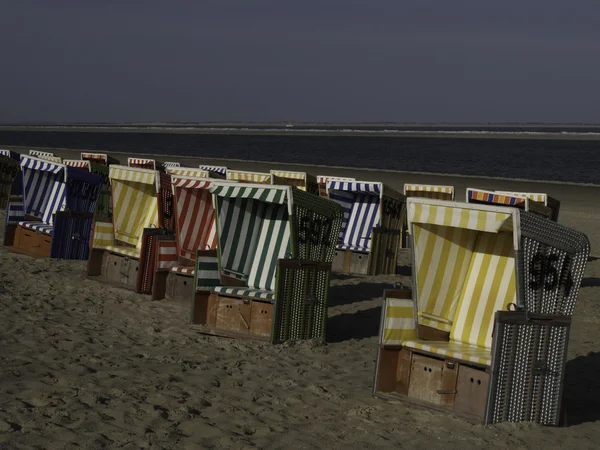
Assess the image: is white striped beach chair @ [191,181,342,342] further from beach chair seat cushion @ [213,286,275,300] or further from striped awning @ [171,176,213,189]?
striped awning @ [171,176,213,189]

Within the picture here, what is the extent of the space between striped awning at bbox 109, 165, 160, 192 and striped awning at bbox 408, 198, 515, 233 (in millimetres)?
6151

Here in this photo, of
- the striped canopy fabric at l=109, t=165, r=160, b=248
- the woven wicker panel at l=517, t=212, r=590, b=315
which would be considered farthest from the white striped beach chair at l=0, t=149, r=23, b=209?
the woven wicker panel at l=517, t=212, r=590, b=315

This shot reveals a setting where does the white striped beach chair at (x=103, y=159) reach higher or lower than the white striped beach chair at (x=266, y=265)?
higher

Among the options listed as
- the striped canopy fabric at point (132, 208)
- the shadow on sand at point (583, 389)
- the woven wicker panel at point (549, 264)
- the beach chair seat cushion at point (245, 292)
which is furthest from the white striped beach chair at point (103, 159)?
the woven wicker panel at point (549, 264)

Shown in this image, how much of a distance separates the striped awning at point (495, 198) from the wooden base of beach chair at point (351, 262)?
2.13m

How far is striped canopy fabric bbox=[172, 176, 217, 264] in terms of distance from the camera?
13898 mm

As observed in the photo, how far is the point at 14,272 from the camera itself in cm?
1495

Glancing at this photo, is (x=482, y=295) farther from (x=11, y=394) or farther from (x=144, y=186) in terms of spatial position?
(x=144, y=186)

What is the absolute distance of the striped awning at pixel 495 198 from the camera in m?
15.6

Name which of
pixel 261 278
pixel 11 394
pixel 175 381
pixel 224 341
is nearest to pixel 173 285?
pixel 261 278

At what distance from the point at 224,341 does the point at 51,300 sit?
2.85 metres

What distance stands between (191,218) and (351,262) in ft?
13.4

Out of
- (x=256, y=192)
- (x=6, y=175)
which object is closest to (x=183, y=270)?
(x=256, y=192)

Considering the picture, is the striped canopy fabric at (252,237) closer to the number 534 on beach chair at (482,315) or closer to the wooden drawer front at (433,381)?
the number 534 on beach chair at (482,315)
